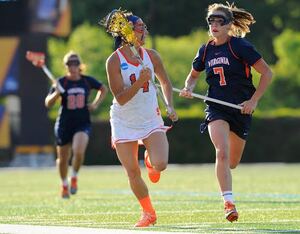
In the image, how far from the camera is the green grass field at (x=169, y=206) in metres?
11.4

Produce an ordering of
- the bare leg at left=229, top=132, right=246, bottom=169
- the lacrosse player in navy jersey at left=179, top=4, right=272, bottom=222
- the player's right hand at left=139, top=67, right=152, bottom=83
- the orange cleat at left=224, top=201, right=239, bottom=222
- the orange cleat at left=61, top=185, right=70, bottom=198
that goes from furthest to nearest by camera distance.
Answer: the orange cleat at left=61, top=185, right=70, bottom=198
the bare leg at left=229, top=132, right=246, bottom=169
the lacrosse player in navy jersey at left=179, top=4, right=272, bottom=222
the orange cleat at left=224, top=201, right=239, bottom=222
the player's right hand at left=139, top=67, right=152, bottom=83

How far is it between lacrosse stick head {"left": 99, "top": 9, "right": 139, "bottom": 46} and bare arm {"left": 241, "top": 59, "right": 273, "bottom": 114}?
1305 mm

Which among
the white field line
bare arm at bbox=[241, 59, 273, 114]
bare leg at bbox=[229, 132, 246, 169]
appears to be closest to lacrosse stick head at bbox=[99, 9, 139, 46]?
bare arm at bbox=[241, 59, 273, 114]

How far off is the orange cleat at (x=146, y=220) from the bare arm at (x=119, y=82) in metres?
1.08

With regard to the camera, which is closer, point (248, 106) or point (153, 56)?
point (153, 56)

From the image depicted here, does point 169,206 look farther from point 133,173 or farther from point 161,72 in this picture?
point 161,72

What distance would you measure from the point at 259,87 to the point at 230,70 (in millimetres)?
357

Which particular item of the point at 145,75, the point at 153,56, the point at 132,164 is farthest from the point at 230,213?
the point at 153,56

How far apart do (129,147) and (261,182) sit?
11.0m

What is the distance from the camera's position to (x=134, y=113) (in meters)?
11.5

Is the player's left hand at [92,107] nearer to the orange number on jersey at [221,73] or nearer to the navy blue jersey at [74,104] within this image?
the navy blue jersey at [74,104]

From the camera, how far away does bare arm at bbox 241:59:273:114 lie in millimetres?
11812

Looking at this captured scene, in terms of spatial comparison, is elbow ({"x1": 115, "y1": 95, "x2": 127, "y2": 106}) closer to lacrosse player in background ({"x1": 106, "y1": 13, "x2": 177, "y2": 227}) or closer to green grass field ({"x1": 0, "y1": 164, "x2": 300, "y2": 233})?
lacrosse player in background ({"x1": 106, "y1": 13, "x2": 177, "y2": 227})

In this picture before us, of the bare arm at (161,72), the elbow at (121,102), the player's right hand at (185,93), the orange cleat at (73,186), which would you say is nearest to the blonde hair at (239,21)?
the player's right hand at (185,93)
